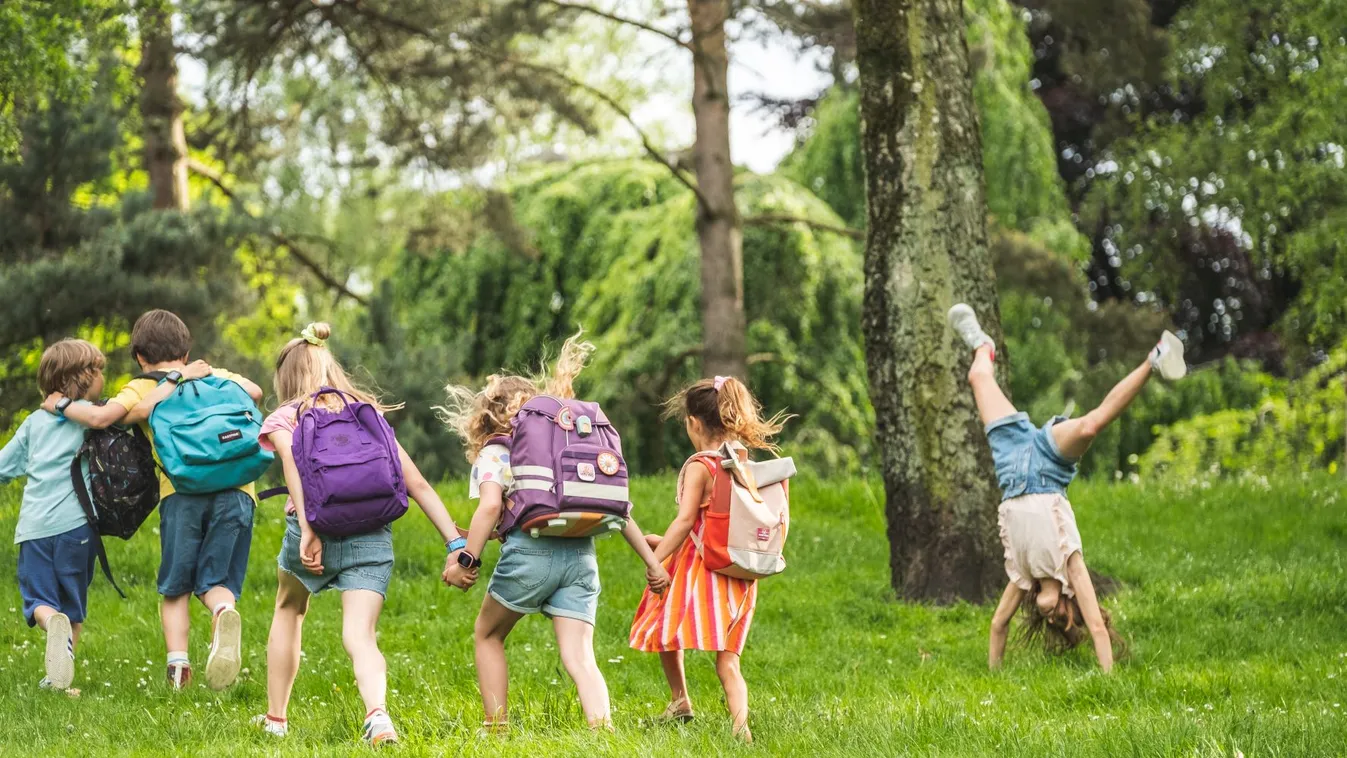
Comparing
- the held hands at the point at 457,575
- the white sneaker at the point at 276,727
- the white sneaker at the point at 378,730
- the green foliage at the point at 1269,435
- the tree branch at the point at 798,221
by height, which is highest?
the tree branch at the point at 798,221

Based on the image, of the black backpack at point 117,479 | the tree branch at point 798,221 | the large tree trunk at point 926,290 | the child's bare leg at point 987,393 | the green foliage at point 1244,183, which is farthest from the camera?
the green foliage at point 1244,183

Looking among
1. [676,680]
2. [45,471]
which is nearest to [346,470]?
[676,680]

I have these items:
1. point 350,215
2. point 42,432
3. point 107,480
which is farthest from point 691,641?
point 350,215

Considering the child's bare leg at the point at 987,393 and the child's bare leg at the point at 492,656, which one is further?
the child's bare leg at the point at 987,393

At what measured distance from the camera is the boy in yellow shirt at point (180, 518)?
6320 mm

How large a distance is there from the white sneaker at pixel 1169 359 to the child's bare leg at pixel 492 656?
117 inches

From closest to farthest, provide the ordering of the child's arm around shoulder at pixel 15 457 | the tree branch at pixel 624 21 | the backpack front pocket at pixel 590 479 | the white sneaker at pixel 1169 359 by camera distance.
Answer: the backpack front pocket at pixel 590 479
the white sneaker at pixel 1169 359
the child's arm around shoulder at pixel 15 457
the tree branch at pixel 624 21

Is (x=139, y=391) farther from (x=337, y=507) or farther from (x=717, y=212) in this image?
(x=717, y=212)

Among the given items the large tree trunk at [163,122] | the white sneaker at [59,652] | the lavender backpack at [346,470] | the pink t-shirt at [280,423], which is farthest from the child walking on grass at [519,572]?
the large tree trunk at [163,122]

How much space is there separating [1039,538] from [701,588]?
6.91 ft

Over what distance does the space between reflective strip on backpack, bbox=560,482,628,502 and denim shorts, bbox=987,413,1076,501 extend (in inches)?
103

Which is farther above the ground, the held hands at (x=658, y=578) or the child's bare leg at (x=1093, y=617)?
the held hands at (x=658, y=578)

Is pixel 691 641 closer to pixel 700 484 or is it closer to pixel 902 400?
pixel 700 484

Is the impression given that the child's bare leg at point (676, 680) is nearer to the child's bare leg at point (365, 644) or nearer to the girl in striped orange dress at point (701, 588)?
the girl in striped orange dress at point (701, 588)
